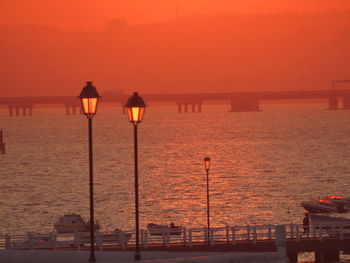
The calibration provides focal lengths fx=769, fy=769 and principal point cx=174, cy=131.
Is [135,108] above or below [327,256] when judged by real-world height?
above

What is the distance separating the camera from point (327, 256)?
40.9 metres

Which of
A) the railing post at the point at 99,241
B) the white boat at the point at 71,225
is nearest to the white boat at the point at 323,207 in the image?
the white boat at the point at 71,225

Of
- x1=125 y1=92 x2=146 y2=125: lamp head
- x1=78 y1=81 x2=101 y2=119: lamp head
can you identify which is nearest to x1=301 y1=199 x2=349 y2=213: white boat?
x1=125 y1=92 x2=146 y2=125: lamp head

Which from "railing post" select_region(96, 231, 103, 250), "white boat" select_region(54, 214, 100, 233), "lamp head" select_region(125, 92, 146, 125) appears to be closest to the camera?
"lamp head" select_region(125, 92, 146, 125)

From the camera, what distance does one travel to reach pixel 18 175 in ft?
386

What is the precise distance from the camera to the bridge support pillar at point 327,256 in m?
40.2

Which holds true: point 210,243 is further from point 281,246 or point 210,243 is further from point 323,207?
point 323,207

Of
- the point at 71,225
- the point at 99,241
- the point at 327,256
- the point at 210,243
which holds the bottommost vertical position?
the point at 327,256

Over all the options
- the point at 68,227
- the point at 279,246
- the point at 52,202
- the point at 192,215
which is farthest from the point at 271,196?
the point at 279,246

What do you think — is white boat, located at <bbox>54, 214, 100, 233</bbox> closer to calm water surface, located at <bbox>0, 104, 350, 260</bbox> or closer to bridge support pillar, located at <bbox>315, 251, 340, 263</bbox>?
calm water surface, located at <bbox>0, 104, 350, 260</bbox>

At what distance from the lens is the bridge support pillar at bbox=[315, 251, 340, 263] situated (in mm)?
40219

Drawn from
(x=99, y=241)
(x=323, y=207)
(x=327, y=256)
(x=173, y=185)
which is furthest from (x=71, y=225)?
(x=173, y=185)

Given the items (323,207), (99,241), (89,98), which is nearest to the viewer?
(89,98)

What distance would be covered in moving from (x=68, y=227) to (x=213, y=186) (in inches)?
1430
